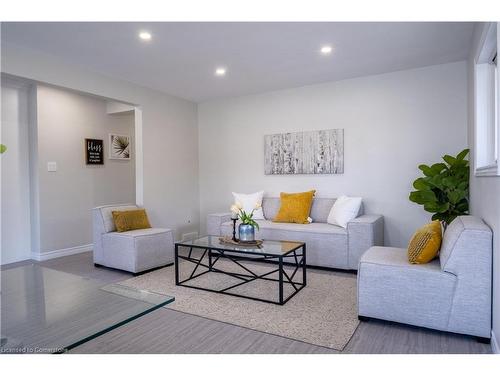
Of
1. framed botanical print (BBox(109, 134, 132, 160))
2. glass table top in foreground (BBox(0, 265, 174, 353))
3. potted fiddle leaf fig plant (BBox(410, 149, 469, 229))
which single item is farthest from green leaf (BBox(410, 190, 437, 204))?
framed botanical print (BBox(109, 134, 132, 160))

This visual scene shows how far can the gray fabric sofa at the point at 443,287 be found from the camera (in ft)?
6.64

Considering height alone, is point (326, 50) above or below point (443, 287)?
above

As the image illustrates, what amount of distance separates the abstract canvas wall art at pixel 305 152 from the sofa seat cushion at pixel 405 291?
228cm

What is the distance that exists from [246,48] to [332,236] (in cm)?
224

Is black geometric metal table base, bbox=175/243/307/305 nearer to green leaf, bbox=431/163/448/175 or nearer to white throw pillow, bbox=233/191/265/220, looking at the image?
white throw pillow, bbox=233/191/265/220

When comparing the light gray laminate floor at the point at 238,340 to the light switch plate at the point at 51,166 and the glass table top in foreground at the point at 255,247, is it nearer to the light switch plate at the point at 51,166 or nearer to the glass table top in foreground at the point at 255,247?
the glass table top in foreground at the point at 255,247

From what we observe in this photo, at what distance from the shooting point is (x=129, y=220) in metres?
4.01

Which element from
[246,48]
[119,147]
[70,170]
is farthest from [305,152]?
[70,170]

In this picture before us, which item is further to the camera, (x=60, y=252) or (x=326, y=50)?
(x=60, y=252)

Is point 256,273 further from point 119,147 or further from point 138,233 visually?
point 119,147

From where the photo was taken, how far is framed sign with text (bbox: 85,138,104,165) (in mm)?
5004

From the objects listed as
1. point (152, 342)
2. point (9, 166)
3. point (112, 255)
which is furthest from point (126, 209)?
point (152, 342)

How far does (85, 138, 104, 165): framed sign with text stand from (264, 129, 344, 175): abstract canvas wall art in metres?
2.62

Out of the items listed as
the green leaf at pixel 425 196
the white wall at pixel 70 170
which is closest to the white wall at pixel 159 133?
the white wall at pixel 70 170
